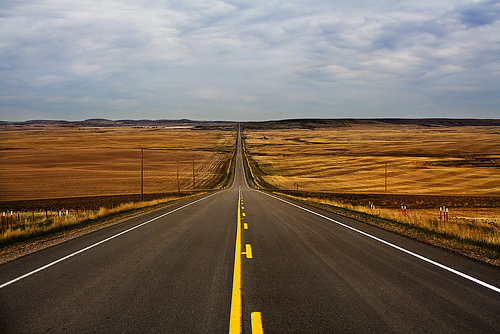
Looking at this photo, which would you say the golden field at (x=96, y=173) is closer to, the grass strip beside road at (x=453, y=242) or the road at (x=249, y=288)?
the road at (x=249, y=288)

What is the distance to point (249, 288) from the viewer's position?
20.2ft

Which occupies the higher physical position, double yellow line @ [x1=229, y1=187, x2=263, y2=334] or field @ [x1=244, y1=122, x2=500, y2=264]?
double yellow line @ [x1=229, y1=187, x2=263, y2=334]

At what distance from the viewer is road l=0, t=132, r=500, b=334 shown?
4.74 meters

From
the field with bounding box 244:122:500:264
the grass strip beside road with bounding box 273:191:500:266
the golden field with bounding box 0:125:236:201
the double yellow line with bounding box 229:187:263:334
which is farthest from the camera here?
the golden field with bounding box 0:125:236:201

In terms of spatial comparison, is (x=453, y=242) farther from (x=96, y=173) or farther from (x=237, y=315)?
(x=96, y=173)

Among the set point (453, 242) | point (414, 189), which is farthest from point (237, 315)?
point (414, 189)

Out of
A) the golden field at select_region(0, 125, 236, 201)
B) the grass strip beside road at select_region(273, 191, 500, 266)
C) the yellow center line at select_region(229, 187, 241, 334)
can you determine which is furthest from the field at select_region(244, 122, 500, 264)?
the golden field at select_region(0, 125, 236, 201)

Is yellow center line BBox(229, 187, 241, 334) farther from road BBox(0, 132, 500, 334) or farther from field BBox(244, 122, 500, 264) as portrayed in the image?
field BBox(244, 122, 500, 264)

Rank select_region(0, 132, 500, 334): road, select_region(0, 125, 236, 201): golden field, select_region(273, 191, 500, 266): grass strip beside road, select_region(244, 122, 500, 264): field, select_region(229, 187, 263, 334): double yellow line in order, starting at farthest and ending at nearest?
select_region(0, 125, 236, 201): golden field
select_region(244, 122, 500, 264): field
select_region(273, 191, 500, 266): grass strip beside road
select_region(0, 132, 500, 334): road
select_region(229, 187, 263, 334): double yellow line

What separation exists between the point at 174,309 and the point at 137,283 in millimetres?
1632

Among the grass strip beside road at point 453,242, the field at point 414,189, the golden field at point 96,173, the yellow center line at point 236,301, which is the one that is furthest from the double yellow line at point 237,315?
the golden field at point 96,173

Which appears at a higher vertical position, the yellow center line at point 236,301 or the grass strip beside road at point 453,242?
the yellow center line at point 236,301

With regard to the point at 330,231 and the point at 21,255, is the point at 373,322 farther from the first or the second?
the point at 21,255

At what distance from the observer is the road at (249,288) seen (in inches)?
187
